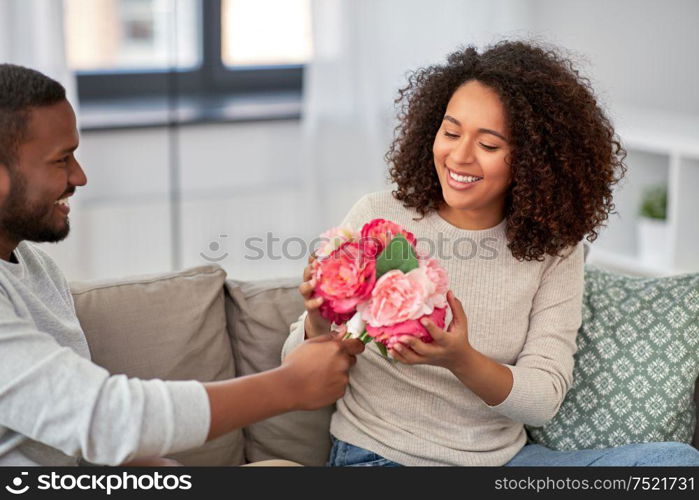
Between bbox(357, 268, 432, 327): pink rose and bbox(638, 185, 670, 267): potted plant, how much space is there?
2.44 meters

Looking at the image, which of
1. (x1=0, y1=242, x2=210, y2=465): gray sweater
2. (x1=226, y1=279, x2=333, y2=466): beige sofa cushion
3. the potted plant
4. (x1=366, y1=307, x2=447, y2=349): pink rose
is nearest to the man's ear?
(x1=0, y1=242, x2=210, y2=465): gray sweater

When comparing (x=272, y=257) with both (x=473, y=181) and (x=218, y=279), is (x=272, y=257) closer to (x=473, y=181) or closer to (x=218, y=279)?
(x=218, y=279)

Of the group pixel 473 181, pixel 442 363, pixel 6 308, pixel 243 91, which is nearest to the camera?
pixel 6 308

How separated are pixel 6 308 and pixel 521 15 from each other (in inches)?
131

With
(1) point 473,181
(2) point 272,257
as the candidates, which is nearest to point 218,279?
(1) point 473,181

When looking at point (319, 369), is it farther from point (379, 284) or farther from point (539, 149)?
point (539, 149)

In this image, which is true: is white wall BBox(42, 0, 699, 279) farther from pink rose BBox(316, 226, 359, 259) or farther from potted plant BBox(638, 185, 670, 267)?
pink rose BBox(316, 226, 359, 259)

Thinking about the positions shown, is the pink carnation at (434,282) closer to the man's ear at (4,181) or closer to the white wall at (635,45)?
the man's ear at (4,181)

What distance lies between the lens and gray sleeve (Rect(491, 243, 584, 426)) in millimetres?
1850

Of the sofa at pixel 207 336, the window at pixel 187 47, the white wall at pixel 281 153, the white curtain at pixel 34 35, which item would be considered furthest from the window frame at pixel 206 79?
the sofa at pixel 207 336

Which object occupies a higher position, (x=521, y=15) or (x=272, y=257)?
(x=521, y=15)

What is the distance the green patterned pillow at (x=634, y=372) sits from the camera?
2049 millimetres

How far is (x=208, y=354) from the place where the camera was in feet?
7.07
